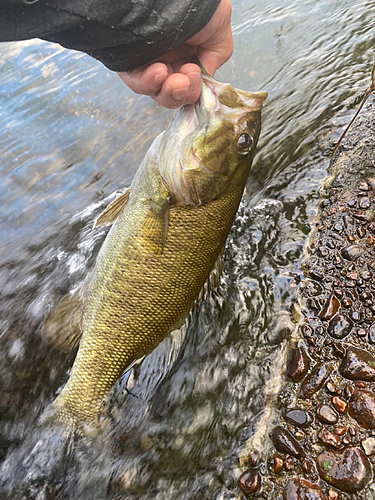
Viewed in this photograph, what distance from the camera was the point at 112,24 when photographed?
1.79m

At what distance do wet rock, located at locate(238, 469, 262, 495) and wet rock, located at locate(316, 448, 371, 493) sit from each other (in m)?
0.40

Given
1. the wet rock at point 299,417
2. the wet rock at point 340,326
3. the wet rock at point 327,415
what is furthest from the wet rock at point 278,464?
the wet rock at point 340,326

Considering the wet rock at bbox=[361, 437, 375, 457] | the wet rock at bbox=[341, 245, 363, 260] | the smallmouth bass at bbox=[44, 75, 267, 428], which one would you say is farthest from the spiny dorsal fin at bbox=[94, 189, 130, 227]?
the wet rock at bbox=[361, 437, 375, 457]

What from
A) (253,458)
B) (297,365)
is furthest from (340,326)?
(253,458)

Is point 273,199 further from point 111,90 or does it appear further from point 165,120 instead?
point 111,90

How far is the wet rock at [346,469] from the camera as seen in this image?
6.47 feet

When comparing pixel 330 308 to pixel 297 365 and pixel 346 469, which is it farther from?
pixel 346 469

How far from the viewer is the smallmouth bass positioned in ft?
8.05

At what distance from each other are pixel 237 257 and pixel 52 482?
2540mm

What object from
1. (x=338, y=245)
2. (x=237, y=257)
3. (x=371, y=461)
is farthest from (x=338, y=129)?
(x=371, y=461)

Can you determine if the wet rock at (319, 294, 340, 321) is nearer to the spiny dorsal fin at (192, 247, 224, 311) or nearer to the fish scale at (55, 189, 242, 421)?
the spiny dorsal fin at (192, 247, 224, 311)

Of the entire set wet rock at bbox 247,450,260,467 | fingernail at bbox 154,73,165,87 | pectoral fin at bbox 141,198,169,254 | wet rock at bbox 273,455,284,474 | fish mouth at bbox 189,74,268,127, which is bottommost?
wet rock at bbox 273,455,284,474

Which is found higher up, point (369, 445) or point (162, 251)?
point (162, 251)

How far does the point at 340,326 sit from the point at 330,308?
0.17 meters
